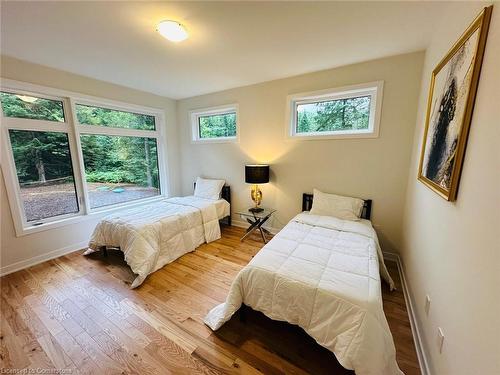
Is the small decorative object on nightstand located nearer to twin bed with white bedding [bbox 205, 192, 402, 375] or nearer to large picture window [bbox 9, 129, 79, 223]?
twin bed with white bedding [bbox 205, 192, 402, 375]

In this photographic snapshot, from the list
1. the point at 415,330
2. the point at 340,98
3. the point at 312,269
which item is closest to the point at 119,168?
the point at 312,269

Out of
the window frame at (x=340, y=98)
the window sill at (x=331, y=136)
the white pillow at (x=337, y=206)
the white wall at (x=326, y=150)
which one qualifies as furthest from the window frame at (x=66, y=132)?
the white pillow at (x=337, y=206)

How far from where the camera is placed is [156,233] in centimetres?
251

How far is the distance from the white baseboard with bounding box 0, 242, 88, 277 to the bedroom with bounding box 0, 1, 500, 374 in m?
0.01

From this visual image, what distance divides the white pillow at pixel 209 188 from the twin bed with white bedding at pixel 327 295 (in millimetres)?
1928

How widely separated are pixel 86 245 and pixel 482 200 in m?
4.22

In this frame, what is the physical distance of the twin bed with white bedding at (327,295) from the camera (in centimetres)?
116

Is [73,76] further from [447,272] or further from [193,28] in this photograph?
[447,272]

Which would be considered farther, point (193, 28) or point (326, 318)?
point (193, 28)

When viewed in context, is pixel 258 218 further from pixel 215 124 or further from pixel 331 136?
pixel 215 124

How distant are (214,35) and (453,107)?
1.95 metres

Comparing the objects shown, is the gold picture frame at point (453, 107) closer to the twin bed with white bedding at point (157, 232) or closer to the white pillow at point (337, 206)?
the white pillow at point (337, 206)

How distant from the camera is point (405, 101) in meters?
2.36

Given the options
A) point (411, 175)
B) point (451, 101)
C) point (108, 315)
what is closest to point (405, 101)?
point (411, 175)
